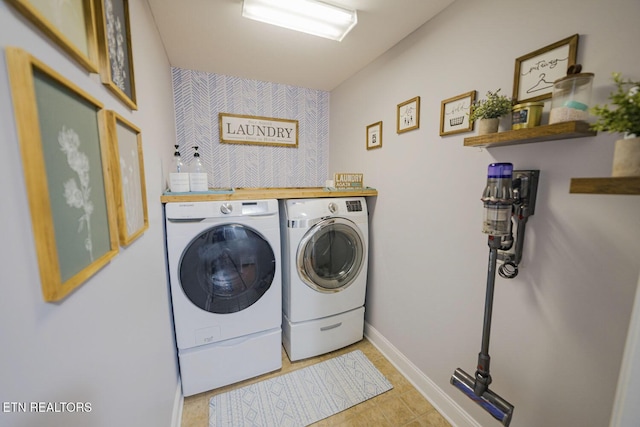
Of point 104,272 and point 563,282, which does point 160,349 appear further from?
point 563,282

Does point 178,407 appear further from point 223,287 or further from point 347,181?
point 347,181

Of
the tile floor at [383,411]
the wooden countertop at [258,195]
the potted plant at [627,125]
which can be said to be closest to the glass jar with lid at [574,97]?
the potted plant at [627,125]

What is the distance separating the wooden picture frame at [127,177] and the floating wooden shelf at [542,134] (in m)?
1.33

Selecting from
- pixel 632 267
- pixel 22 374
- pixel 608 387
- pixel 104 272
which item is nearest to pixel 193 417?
pixel 104 272

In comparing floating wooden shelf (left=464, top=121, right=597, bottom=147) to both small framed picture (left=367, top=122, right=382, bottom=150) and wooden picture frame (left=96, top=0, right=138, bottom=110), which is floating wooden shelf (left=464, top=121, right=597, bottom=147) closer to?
small framed picture (left=367, top=122, right=382, bottom=150)

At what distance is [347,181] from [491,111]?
42.4 inches

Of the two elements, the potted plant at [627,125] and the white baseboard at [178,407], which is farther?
the white baseboard at [178,407]

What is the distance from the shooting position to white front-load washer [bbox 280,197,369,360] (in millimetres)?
1688

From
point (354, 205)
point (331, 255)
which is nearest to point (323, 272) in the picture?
point (331, 255)

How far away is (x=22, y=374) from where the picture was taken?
351 millimetres

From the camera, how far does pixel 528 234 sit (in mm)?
1030

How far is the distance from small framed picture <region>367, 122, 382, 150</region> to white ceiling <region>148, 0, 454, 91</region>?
52 cm

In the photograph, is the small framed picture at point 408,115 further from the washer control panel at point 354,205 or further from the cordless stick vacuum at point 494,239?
the cordless stick vacuum at point 494,239

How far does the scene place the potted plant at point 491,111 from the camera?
1.03m
